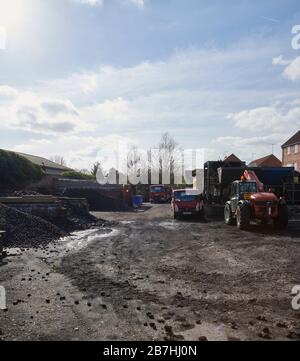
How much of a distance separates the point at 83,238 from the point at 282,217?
8379 mm

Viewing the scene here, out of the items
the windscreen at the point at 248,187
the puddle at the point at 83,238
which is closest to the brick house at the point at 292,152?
the windscreen at the point at 248,187

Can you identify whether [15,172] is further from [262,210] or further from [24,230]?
[262,210]

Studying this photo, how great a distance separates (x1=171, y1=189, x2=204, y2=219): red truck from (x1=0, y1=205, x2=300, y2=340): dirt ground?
9623 millimetres

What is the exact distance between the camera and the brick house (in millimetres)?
60594

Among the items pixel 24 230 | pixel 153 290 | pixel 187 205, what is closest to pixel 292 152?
pixel 187 205

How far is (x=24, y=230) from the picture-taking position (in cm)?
1578

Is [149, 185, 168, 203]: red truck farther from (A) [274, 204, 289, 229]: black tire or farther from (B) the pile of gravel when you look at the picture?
(B) the pile of gravel

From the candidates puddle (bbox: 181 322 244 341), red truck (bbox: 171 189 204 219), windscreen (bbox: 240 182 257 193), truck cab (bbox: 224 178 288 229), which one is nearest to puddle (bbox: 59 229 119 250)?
truck cab (bbox: 224 178 288 229)

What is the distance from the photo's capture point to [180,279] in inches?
362

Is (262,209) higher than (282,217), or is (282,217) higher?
(262,209)

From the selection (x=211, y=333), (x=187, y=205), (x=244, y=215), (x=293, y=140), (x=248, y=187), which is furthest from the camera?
(x=293, y=140)

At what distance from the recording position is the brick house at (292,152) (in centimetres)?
6059
